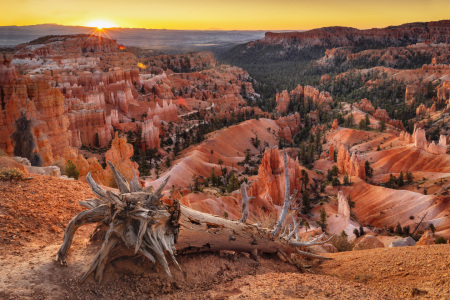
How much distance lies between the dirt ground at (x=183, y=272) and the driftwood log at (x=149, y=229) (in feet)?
0.70

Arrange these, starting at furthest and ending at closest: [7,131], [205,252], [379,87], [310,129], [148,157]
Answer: [379,87], [310,129], [148,157], [7,131], [205,252]

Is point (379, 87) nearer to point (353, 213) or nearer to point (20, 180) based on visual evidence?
point (353, 213)

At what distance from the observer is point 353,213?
1411 inches

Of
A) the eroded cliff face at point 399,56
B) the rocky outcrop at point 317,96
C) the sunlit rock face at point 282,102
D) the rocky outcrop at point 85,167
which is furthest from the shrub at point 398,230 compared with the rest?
the eroded cliff face at point 399,56

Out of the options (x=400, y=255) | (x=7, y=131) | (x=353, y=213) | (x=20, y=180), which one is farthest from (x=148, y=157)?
(x=400, y=255)

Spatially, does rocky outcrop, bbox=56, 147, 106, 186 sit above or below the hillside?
below

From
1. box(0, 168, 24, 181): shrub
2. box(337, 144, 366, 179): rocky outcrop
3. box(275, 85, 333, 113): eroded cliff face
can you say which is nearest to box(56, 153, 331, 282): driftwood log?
box(0, 168, 24, 181): shrub

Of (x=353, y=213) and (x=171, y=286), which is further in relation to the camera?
(x=353, y=213)

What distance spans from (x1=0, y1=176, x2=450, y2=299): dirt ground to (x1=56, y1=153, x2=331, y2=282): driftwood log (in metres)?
0.21

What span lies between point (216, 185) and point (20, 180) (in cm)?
3176

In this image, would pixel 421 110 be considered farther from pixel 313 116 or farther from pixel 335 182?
pixel 335 182

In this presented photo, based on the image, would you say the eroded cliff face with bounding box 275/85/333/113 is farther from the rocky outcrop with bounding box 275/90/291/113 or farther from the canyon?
the canyon

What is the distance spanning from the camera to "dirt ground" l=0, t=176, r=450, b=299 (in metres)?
5.05

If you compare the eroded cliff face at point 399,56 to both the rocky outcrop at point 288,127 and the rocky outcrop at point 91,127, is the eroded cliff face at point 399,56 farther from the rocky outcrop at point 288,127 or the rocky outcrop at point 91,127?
the rocky outcrop at point 91,127
